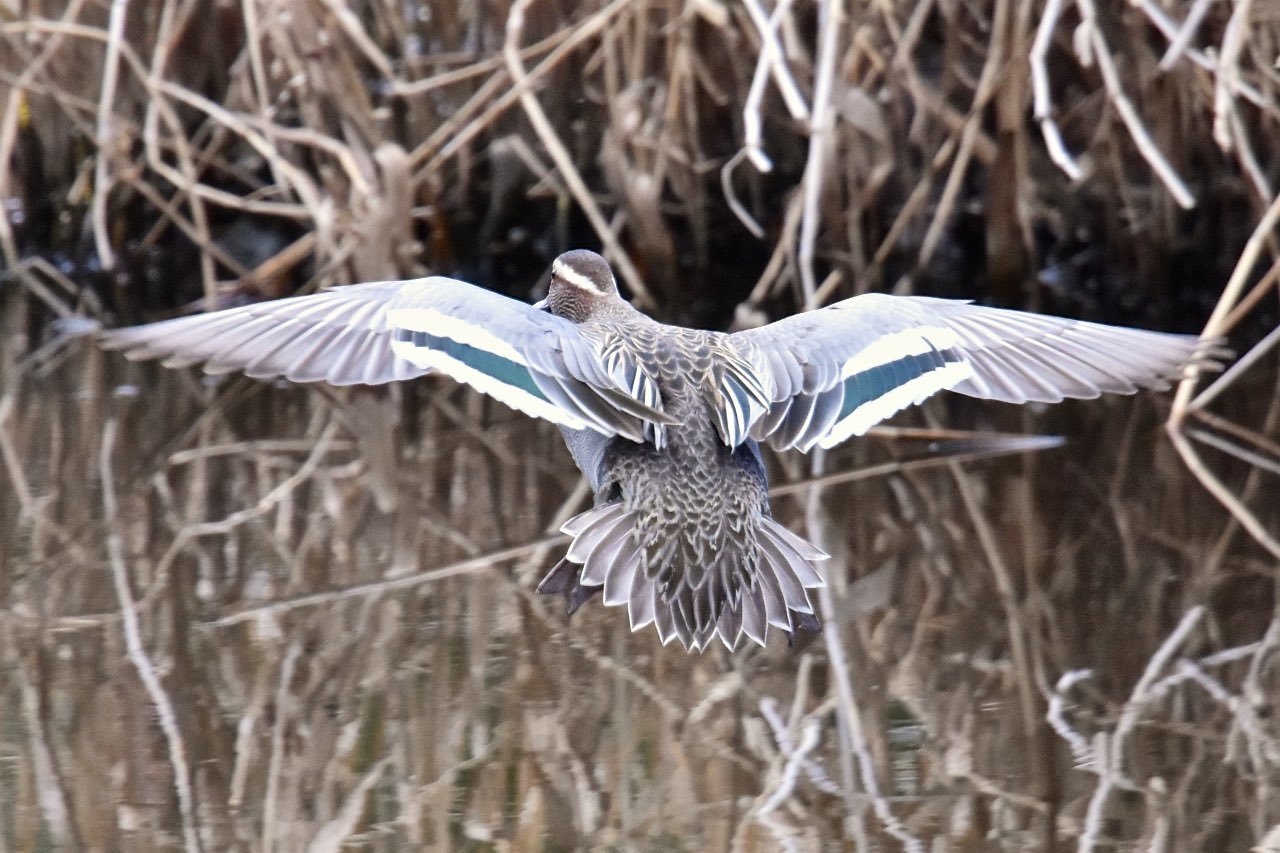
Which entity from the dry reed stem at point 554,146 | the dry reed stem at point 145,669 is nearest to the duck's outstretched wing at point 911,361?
the dry reed stem at point 145,669

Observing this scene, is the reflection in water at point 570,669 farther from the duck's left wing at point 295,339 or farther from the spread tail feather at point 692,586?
the duck's left wing at point 295,339

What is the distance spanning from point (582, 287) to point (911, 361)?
981mm

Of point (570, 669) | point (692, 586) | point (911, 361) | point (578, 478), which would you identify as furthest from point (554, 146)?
point (692, 586)

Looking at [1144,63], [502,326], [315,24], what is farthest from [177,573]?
[1144,63]

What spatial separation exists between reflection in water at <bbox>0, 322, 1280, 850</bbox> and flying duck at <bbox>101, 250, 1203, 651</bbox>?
0.25 m

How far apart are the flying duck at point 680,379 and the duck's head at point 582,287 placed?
16.1 inches

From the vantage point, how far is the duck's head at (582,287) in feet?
14.9

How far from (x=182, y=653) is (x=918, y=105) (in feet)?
11.9

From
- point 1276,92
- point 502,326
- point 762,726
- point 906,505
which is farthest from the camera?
point 1276,92

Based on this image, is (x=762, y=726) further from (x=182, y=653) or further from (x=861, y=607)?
(x=182, y=653)

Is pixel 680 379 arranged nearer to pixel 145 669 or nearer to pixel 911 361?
pixel 911 361

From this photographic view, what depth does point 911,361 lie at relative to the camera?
4.00 meters

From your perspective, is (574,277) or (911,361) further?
(574,277)

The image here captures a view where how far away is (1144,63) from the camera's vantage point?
6266 millimetres
